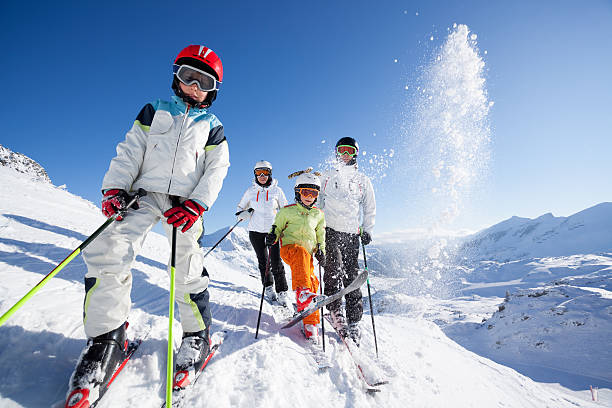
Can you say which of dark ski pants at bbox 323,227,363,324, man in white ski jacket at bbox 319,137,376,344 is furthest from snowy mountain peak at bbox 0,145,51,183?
dark ski pants at bbox 323,227,363,324

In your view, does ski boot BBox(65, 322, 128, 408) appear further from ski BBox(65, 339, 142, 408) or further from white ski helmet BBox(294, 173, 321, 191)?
white ski helmet BBox(294, 173, 321, 191)

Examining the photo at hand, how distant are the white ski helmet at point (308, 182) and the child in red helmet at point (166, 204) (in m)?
1.92

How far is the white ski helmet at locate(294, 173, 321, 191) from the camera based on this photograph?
14.2 feet

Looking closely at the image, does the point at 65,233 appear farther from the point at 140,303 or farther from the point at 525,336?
the point at 525,336

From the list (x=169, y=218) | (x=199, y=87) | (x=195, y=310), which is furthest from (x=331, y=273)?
(x=199, y=87)

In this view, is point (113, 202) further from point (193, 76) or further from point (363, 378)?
point (363, 378)

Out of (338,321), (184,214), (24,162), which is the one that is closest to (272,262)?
(338,321)

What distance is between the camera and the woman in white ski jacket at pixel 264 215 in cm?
520

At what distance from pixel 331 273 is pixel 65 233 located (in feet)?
22.9

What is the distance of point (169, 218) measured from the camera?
2.03m

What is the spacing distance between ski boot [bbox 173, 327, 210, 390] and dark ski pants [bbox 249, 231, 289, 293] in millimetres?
2572

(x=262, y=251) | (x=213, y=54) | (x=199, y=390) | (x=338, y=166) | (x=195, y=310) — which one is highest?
(x=213, y=54)

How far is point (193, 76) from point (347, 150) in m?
2.92

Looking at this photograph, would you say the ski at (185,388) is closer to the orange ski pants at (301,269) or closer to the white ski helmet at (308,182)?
the orange ski pants at (301,269)
